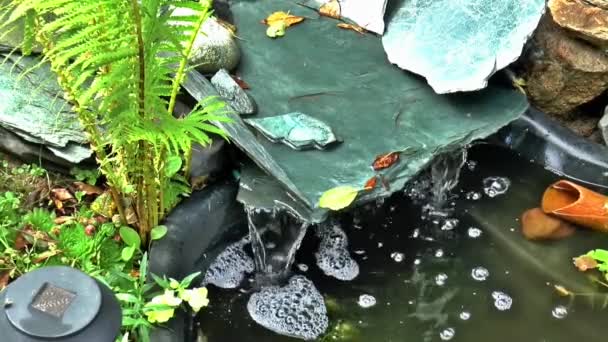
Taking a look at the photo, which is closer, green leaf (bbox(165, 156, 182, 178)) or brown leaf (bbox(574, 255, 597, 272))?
green leaf (bbox(165, 156, 182, 178))

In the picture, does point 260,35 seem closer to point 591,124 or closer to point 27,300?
point 591,124

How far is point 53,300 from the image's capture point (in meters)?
1.67

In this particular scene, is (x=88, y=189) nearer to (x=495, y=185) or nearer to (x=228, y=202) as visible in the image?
(x=228, y=202)

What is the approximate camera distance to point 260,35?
411 cm

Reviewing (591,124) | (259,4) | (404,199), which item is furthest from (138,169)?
(591,124)

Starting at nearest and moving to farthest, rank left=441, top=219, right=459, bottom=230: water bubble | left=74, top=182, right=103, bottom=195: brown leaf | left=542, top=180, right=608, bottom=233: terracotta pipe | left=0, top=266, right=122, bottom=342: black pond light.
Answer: left=0, top=266, right=122, bottom=342: black pond light
left=74, top=182, right=103, bottom=195: brown leaf
left=542, top=180, right=608, bottom=233: terracotta pipe
left=441, top=219, right=459, bottom=230: water bubble

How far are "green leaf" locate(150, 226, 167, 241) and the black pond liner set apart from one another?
0.03 m

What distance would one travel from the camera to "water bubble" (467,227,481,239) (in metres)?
3.59

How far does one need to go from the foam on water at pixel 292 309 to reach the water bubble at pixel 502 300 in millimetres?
805

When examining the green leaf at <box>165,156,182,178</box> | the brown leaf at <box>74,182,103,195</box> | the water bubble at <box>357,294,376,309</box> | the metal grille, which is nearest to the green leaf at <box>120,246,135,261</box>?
the green leaf at <box>165,156,182,178</box>

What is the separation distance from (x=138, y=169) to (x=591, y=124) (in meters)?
2.67

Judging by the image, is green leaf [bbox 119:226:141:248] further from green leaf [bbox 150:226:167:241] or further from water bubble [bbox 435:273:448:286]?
water bubble [bbox 435:273:448:286]

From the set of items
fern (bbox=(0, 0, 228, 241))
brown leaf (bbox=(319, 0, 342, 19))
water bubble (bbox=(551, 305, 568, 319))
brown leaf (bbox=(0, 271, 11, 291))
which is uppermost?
fern (bbox=(0, 0, 228, 241))

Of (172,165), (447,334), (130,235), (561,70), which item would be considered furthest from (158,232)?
(561,70)
